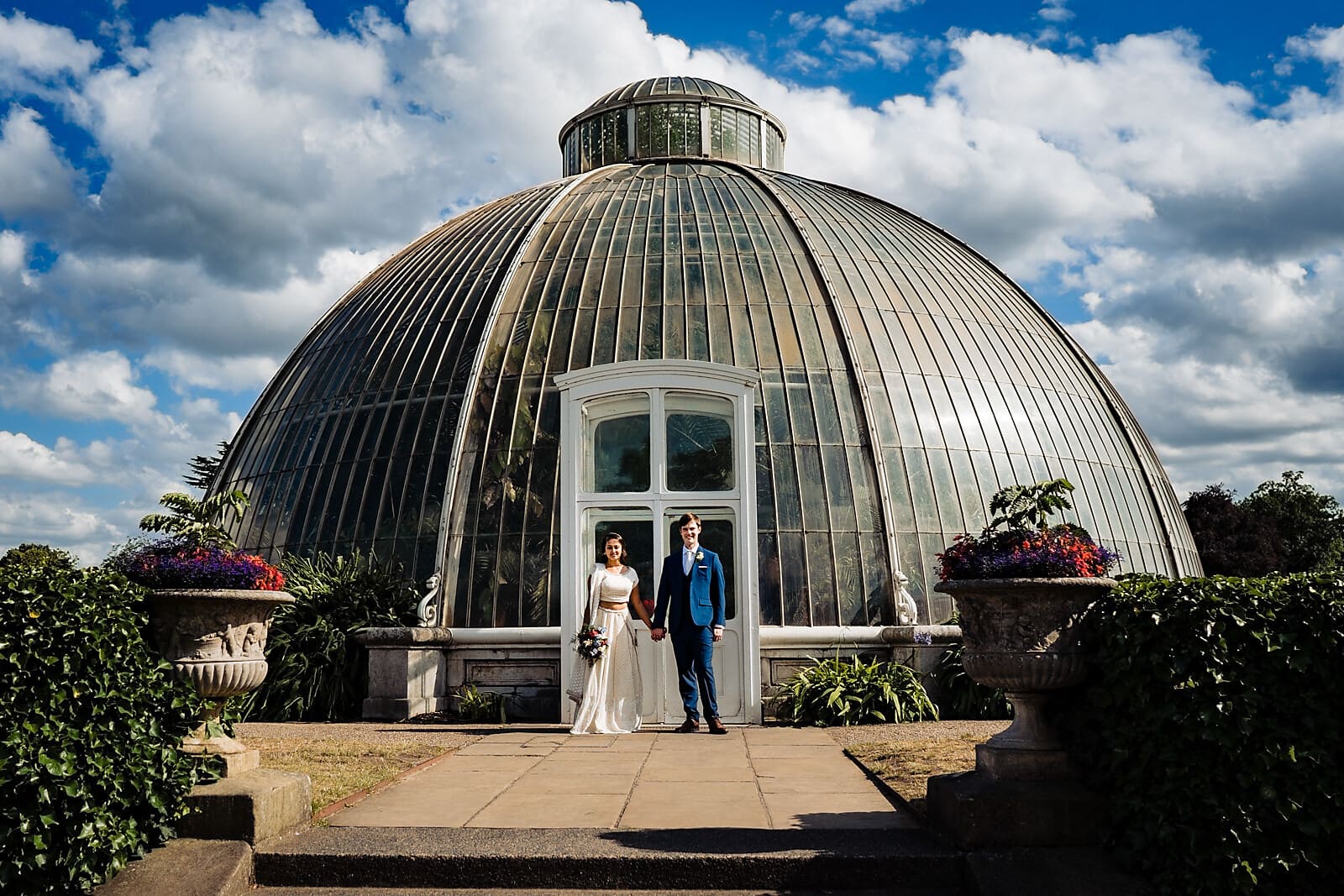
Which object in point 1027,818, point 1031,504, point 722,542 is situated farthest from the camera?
point 722,542

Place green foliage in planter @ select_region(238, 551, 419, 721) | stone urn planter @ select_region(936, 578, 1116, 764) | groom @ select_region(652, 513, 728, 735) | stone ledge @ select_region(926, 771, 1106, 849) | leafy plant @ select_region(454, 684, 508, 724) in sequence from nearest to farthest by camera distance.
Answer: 1. stone ledge @ select_region(926, 771, 1106, 849)
2. stone urn planter @ select_region(936, 578, 1116, 764)
3. groom @ select_region(652, 513, 728, 735)
4. leafy plant @ select_region(454, 684, 508, 724)
5. green foliage in planter @ select_region(238, 551, 419, 721)

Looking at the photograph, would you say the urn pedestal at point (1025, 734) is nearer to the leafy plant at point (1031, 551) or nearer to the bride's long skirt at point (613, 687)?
the leafy plant at point (1031, 551)

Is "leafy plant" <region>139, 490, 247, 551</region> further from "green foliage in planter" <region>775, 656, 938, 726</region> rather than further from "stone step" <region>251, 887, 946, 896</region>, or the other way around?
"green foliage in planter" <region>775, 656, 938, 726</region>

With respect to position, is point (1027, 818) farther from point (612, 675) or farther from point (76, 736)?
point (612, 675)

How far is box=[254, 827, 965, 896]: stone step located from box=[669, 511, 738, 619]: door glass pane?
252 inches

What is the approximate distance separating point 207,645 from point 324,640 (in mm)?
7919

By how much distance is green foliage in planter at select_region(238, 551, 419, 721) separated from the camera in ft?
44.2

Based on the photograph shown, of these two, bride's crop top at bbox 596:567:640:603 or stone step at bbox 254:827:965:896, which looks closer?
stone step at bbox 254:827:965:896

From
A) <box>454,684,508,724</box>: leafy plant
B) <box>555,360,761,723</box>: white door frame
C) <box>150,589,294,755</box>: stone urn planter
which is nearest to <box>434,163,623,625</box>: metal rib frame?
<box>454,684,508,724</box>: leafy plant

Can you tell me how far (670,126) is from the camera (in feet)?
71.8

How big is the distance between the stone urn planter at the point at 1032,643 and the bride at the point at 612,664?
211 inches

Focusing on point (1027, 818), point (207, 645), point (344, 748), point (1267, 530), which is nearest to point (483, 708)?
point (344, 748)

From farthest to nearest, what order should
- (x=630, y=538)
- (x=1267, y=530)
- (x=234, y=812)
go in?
1. (x=1267, y=530)
2. (x=630, y=538)
3. (x=234, y=812)

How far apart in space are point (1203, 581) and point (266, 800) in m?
5.20
